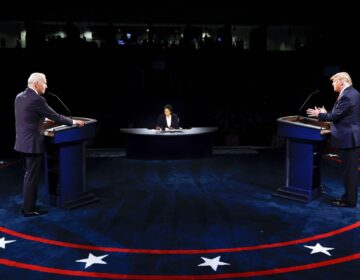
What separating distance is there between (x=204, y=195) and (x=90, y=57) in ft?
21.0

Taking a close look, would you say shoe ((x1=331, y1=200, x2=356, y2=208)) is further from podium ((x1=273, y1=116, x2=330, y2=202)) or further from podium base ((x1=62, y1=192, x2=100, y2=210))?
podium base ((x1=62, y1=192, x2=100, y2=210))

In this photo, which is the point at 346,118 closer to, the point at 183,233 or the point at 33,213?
the point at 183,233

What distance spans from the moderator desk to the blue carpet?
1.66m

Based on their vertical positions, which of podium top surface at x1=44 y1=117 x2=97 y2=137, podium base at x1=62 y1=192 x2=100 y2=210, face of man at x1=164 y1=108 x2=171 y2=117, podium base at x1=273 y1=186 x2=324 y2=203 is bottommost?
podium base at x1=62 y1=192 x2=100 y2=210

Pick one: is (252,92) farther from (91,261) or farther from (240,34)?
(91,261)

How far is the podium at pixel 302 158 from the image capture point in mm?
5375

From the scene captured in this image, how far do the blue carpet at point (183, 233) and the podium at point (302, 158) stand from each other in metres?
0.16

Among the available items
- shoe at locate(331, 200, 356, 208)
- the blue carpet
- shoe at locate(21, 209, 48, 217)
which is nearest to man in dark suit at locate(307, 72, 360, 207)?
shoe at locate(331, 200, 356, 208)

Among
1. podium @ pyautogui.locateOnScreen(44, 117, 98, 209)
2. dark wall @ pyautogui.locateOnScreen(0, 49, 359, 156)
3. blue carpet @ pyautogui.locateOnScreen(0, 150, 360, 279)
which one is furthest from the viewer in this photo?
dark wall @ pyautogui.locateOnScreen(0, 49, 359, 156)

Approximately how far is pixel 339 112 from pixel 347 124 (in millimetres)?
181

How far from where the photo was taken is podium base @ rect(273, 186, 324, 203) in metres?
5.52

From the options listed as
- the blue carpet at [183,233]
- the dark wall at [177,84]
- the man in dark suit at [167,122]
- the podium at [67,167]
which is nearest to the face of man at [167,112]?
the man in dark suit at [167,122]

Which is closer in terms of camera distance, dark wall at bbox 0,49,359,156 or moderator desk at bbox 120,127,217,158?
moderator desk at bbox 120,127,217,158

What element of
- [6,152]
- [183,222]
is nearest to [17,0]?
[6,152]
